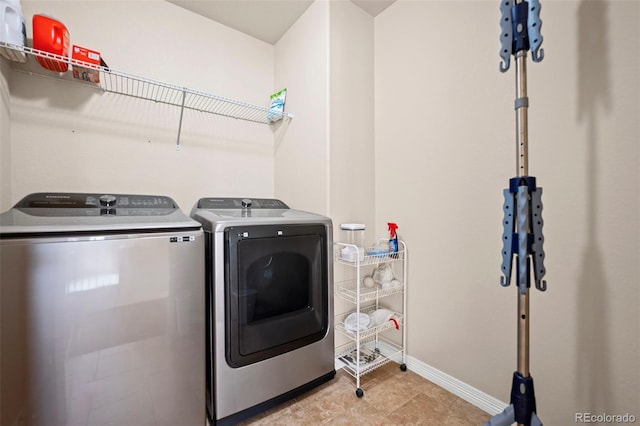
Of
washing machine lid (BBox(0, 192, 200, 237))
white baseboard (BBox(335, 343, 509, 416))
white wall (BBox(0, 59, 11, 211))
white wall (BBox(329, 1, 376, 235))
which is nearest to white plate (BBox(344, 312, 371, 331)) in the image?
white baseboard (BBox(335, 343, 509, 416))

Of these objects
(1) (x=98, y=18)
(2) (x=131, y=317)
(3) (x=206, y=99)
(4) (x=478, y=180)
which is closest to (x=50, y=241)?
(2) (x=131, y=317)

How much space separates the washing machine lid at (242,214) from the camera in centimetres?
129

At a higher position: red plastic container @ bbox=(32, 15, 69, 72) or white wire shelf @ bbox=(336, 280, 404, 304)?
red plastic container @ bbox=(32, 15, 69, 72)

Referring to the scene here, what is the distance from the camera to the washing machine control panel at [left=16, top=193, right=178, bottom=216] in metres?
1.20

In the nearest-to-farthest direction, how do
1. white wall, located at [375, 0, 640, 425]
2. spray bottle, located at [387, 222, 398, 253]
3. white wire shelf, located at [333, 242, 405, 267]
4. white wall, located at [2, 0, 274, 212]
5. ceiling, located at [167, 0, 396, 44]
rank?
white wall, located at [375, 0, 640, 425] → white wall, located at [2, 0, 274, 212] → white wire shelf, located at [333, 242, 405, 267] → spray bottle, located at [387, 222, 398, 253] → ceiling, located at [167, 0, 396, 44]

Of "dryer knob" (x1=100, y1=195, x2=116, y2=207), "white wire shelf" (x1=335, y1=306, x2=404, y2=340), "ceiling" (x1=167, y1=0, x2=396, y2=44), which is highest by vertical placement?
"ceiling" (x1=167, y1=0, x2=396, y2=44)

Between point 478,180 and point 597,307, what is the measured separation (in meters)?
0.72

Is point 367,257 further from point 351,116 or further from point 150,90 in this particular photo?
point 150,90

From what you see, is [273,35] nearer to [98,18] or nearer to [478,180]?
[98,18]

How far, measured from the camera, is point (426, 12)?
1.65 metres

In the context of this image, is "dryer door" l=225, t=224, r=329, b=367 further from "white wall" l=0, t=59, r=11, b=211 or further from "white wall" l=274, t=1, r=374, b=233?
"white wall" l=0, t=59, r=11, b=211

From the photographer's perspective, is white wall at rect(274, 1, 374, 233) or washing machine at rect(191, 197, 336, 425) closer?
washing machine at rect(191, 197, 336, 425)

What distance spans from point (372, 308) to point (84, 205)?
188cm

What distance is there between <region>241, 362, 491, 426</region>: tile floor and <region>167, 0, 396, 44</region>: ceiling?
2587mm
